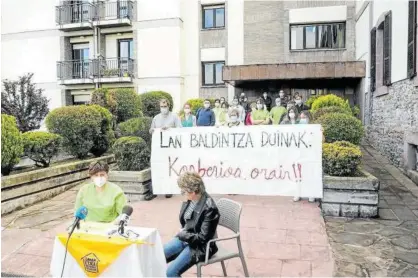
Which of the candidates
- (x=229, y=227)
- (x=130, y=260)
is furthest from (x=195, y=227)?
(x=130, y=260)

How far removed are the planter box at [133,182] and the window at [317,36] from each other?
15291 mm

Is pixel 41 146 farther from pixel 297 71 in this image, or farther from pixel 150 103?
pixel 297 71

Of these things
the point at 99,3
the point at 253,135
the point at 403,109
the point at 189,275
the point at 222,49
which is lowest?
the point at 189,275

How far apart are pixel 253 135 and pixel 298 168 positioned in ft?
3.34

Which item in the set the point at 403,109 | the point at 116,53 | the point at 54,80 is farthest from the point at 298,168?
the point at 54,80

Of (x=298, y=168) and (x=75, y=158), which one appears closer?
(x=298, y=168)

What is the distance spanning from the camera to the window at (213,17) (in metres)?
21.5

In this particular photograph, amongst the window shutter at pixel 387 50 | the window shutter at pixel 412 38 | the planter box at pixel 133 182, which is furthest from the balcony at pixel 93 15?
the window shutter at pixel 412 38

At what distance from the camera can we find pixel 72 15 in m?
23.0

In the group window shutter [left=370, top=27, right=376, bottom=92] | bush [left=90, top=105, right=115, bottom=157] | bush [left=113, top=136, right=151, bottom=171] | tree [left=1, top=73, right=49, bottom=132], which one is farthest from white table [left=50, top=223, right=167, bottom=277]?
tree [left=1, top=73, right=49, bottom=132]

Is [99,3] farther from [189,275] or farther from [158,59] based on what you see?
[189,275]

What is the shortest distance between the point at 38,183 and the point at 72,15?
18174 millimetres

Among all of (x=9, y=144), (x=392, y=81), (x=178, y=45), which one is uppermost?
(x=178, y=45)

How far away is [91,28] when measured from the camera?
2283 centimetres
